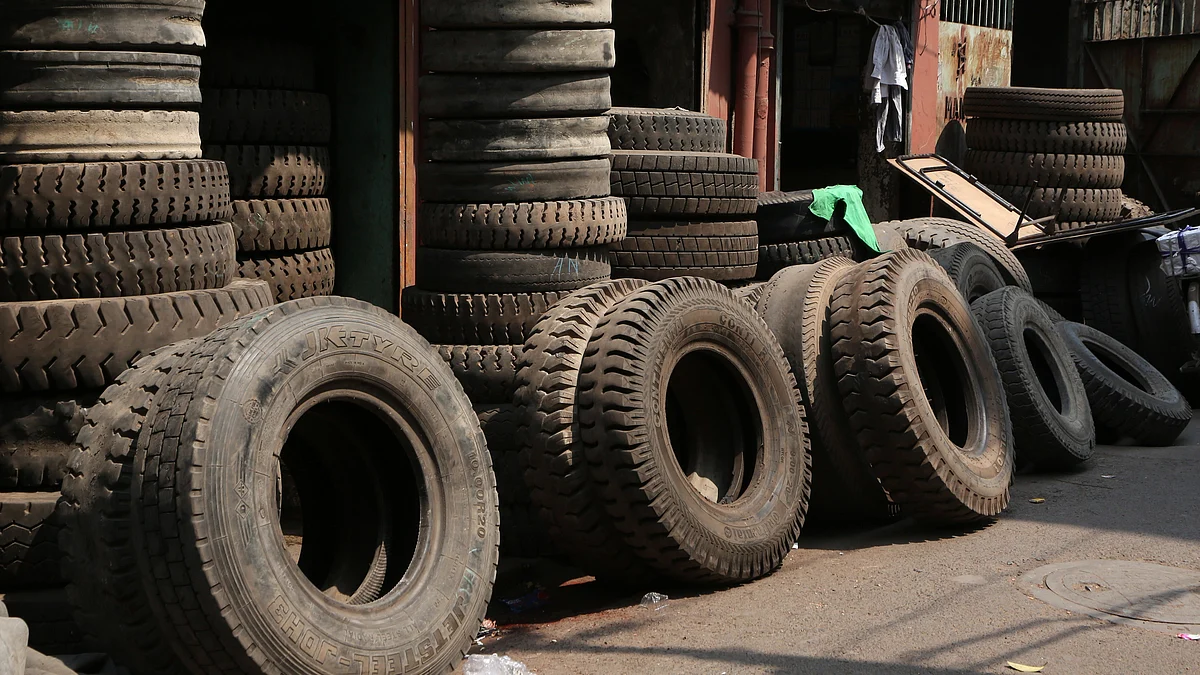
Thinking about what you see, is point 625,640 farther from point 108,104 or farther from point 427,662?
point 108,104

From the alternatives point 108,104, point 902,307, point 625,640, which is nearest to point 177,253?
point 108,104

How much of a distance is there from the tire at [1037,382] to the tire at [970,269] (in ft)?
2.40

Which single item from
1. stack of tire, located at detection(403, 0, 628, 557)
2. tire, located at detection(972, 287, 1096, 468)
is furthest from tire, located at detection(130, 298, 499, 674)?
tire, located at detection(972, 287, 1096, 468)

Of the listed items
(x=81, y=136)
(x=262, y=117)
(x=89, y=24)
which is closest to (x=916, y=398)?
(x=262, y=117)

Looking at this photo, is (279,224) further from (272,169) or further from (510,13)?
(510,13)

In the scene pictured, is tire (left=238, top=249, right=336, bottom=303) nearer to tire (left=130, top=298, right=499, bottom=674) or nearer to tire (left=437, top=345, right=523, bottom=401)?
tire (left=437, top=345, right=523, bottom=401)

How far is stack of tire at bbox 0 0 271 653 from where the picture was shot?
4355 millimetres

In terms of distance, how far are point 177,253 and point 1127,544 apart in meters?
A: 4.50

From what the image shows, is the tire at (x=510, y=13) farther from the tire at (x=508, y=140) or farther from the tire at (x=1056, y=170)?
the tire at (x=1056, y=170)

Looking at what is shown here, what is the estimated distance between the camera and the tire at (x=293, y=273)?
6.67 metres

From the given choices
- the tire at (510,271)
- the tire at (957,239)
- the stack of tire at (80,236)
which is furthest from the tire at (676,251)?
the tire at (957,239)

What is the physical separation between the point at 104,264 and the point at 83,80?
27.0 inches

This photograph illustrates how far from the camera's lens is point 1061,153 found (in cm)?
1252

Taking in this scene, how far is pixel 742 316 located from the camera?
5.94 metres
